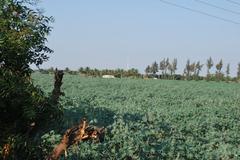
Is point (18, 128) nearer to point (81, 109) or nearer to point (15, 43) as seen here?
point (15, 43)

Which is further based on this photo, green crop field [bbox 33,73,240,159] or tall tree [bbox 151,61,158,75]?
tall tree [bbox 151,61,158,75]

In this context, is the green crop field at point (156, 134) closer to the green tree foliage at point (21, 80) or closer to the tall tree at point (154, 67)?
the green tree foliage at point (21, 80)

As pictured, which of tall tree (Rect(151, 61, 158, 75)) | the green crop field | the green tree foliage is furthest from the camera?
tall tree (Rect(151, 61, 158, 75))

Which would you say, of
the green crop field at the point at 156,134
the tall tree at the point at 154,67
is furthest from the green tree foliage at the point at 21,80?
the tall tree at the point at 154,67

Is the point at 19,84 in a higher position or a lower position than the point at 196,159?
higher

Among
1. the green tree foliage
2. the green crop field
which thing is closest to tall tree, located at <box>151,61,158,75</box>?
the green crop field

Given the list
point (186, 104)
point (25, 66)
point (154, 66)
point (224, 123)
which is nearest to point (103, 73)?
point (154, 66)

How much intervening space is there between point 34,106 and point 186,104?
1987 centimetres

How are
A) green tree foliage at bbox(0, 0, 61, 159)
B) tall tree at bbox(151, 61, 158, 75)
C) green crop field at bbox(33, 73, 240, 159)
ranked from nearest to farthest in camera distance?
green tree foliage at bbox(0, 0, 61, 159) → green crop field at bbox(33, 73, 240, 159) → tall tree at bbox(151, 61, 158, 75)

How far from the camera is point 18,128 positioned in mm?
6855

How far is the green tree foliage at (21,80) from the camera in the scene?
659 centimetres

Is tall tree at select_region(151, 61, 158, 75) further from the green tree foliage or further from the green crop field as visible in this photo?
the green tree foliage

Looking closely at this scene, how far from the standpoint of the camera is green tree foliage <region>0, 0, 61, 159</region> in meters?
6.59

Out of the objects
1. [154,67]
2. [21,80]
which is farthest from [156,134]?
[154,67]
